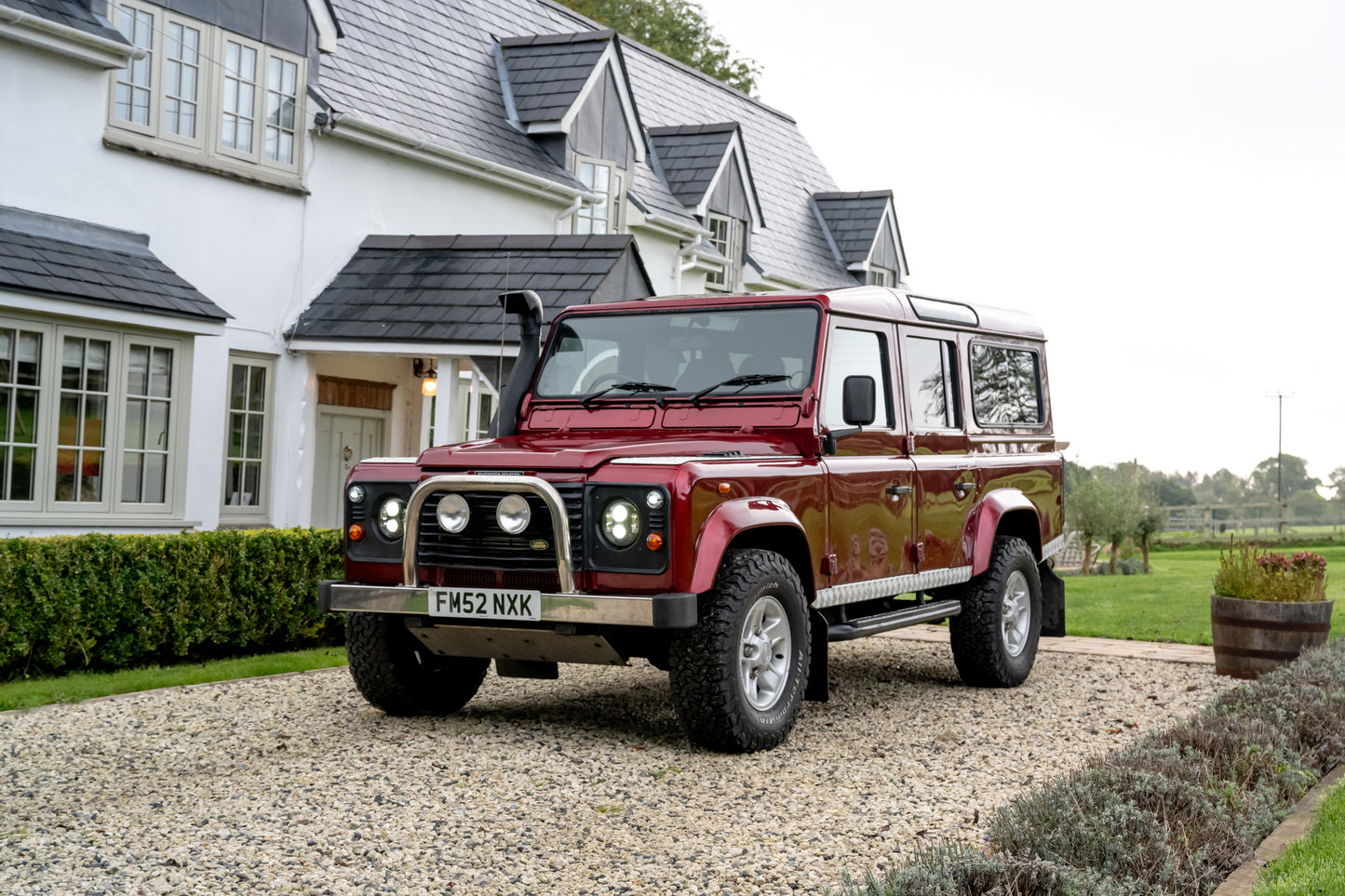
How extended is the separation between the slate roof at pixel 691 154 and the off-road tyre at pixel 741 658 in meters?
16.7

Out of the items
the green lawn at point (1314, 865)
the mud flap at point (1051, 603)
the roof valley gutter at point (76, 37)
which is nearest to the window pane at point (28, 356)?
the roof valley gutter at point (76, 37)

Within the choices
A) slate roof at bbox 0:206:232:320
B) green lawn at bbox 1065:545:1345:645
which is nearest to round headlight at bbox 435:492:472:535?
slate roof at bbox 0:206:232:320

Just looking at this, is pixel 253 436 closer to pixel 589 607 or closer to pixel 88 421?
pixel 88 421

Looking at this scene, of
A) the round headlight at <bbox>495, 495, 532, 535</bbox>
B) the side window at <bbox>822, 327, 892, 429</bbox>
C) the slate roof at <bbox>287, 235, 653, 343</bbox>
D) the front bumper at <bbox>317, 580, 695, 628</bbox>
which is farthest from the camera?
the slate roof at <bbox>287, 235, 653, 343</bbox>

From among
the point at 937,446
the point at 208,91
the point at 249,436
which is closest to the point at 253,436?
the point at 249,436

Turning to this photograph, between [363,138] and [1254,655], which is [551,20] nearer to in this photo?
[363,138]

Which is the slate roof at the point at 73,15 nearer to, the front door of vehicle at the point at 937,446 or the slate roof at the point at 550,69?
the slate roof at the point at 550,69

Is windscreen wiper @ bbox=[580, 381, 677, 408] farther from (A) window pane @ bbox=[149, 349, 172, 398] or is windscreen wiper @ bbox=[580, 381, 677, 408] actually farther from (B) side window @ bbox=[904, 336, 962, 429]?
(A) window pane @ bbox=[149, 349, 172, 398]

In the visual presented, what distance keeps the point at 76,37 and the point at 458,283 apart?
434 centimetres

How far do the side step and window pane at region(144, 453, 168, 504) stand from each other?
23.9ft

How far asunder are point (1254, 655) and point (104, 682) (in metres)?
7.57

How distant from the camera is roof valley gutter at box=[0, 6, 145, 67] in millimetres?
10992

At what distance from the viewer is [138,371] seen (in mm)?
11836

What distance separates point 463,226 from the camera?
16.5 metres
